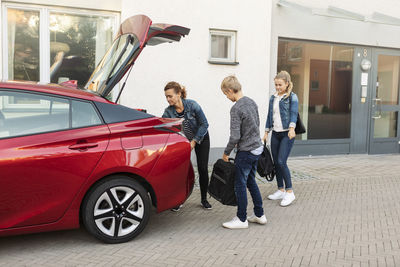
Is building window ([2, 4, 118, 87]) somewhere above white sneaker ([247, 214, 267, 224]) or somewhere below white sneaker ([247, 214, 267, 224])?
above

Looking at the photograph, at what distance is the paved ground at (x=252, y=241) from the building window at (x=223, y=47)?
11.2 feet

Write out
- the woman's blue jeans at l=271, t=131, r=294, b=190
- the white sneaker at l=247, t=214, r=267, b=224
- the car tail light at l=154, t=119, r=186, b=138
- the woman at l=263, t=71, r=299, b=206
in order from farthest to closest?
the woman's blue jeans at l=271, t=131, r=294, b=190, the woman at l=263, t=71, r=299, b=206, the white sneaker at l=247, t=214, r=267, b=224, the car tail light at l=154, t=119, r=186, b=138

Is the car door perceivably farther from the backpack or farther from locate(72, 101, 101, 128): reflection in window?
the backpack

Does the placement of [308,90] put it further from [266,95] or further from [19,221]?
[19,221]

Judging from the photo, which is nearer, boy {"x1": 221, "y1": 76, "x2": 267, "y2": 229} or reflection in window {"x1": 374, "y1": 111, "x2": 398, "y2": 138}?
boy {"x1": 221, "y1": 76, "x2": 267, "y2": 229}

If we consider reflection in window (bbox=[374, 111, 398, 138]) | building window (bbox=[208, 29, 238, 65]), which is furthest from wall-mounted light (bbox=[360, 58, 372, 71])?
building window (bbox=[208, 29, 238, 65])

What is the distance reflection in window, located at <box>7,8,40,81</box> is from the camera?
7.39 metres

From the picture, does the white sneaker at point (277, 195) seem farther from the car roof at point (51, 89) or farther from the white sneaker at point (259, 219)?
the car roof at point (51, 89)

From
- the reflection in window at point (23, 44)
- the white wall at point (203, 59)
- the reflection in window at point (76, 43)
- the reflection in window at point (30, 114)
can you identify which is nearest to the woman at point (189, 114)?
the reflection in window at point (30, 114)

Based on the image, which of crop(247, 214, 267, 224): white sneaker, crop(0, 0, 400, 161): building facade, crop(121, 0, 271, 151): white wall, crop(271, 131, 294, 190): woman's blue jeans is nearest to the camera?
crop(247, 214, 267, 224): white sneaker

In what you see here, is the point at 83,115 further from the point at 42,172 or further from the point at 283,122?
the point at 283,122

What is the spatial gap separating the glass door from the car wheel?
25.9 ft

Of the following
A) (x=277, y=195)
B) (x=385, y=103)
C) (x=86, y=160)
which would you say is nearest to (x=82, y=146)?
(x=86, y=160)

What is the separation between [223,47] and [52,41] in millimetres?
3339
